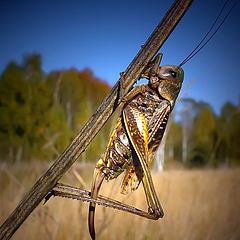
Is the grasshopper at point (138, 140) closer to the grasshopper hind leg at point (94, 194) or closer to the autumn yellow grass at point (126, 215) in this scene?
the grasshopper hind leg at point (94, 194)

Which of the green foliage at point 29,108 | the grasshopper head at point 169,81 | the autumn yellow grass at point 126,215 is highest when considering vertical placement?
the green foliage at point 29,108

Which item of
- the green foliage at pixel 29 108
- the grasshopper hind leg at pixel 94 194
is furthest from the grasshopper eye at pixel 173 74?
the green foliage at pixel 29 108

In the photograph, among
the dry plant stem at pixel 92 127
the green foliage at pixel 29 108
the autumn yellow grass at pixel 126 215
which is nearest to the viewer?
the dry plant stem at pixel 92 127

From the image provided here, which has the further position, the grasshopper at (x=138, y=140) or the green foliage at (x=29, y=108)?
the green foliage at (x=29, y=108)

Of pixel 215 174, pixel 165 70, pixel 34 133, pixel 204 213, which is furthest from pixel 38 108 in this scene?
pixel 165 70

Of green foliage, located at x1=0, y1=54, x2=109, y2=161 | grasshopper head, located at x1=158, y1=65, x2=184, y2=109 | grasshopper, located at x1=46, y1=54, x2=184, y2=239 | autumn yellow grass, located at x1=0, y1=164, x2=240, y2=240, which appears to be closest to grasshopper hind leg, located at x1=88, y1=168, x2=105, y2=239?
grasshopper, located at x1=46, y1=54, x2=184, y2=239

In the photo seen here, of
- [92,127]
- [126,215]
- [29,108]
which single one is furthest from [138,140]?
[29,108]

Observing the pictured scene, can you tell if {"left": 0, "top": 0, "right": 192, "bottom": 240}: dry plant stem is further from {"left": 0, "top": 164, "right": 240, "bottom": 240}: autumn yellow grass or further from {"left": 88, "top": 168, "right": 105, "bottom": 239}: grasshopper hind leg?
{"left": 0, "top": 164, "right": 240, "bottom": 240}: autumn yellow grass
